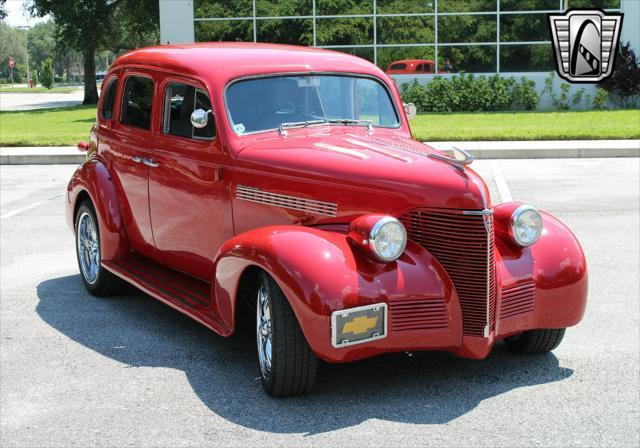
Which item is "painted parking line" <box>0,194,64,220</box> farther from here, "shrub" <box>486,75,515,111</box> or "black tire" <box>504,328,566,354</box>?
"shrub" <box>486,75,515,111</box>

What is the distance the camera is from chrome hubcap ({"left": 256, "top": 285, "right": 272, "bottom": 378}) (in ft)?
17.1

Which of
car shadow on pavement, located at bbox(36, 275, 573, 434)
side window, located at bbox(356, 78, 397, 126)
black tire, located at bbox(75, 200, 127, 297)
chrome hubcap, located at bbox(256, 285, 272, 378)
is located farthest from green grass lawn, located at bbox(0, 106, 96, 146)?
chrome hubcap, located at bbox(256, 285, 272, 378)

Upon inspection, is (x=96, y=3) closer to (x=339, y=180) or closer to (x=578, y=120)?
(x=578, y=120)

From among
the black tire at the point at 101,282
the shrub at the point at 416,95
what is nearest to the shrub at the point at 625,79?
the shrub at the point at 416,95

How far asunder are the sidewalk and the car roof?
1011cm

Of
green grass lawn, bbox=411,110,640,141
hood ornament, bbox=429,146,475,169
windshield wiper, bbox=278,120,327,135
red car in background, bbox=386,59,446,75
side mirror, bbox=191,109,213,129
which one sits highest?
red car in background, bbox=386,59,446,75

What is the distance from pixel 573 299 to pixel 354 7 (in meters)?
25.1

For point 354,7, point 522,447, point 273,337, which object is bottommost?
point 522,447

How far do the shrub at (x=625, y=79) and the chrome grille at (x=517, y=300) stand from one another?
2429cm

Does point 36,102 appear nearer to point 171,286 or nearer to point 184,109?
point 184,109

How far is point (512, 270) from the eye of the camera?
5383mm

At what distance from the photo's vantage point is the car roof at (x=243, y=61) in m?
6.37

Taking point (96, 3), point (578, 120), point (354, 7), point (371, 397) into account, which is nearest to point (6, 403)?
point (371, 397)

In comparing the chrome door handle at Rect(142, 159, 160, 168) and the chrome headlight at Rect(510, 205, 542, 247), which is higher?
the chrome door handle at Rect(142, 159, 160, 168)
